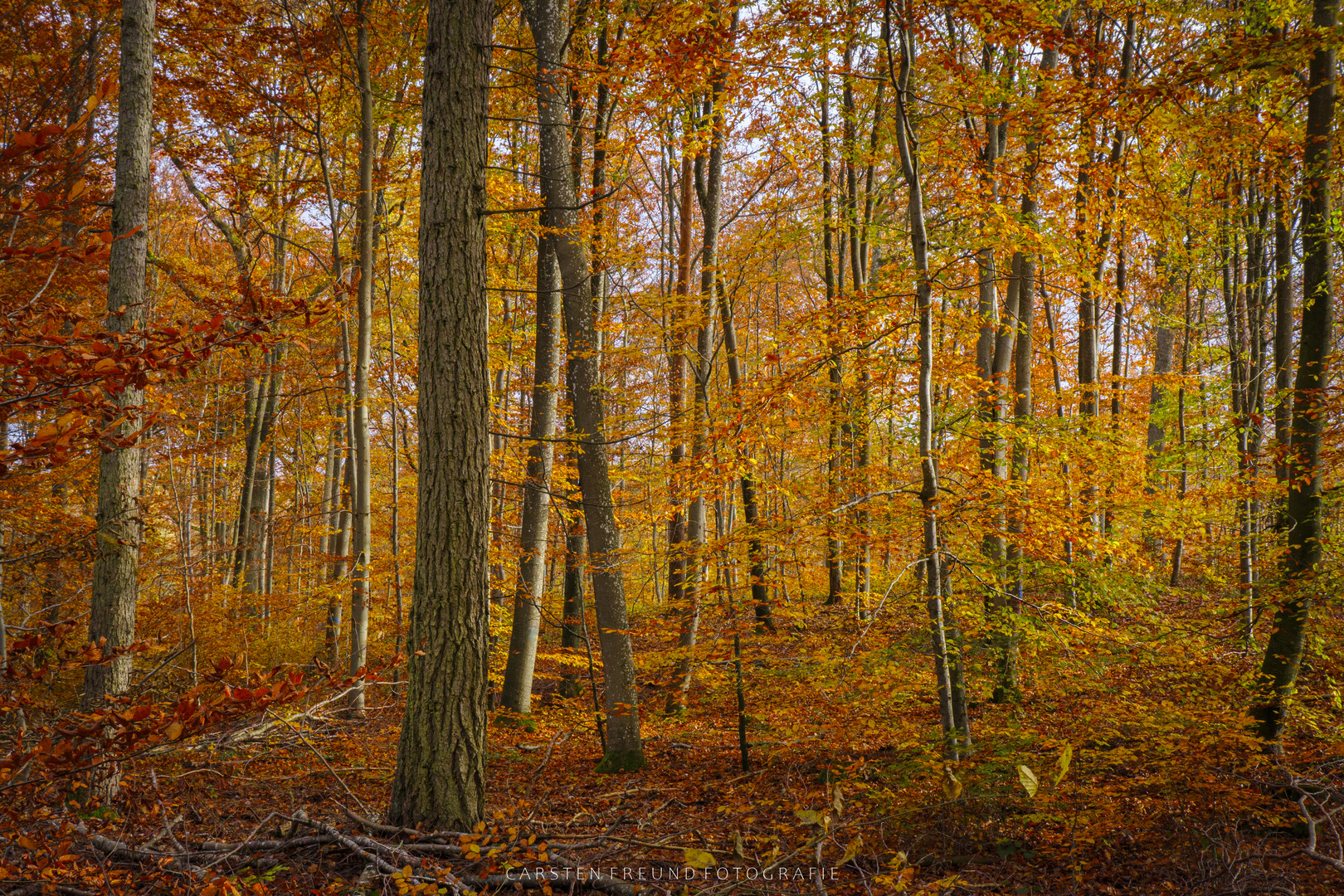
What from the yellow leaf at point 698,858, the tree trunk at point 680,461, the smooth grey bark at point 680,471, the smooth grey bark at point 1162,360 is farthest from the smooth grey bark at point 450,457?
the smooth grey bark at point 1162,360

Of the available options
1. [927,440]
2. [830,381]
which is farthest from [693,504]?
[927,440]

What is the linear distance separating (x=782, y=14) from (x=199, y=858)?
8113mm

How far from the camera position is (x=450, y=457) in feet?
13.8

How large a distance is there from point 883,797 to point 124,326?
269 inches

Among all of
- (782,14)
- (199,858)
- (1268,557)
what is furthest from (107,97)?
(1268,557)

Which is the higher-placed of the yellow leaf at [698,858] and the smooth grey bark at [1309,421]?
the smooth grey bark at [1309,421]

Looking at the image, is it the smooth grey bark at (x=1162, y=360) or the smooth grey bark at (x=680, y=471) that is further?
the smooth grey bark at (x=1162, y=360)

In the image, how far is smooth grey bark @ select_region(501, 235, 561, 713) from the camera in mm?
8320

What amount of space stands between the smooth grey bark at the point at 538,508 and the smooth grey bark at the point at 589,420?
142cm

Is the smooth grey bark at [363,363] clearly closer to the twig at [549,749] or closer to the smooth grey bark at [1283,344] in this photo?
the twig at [549,749]

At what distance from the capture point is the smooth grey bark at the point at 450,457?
4125 millimetres

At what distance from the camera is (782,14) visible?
22.4 feet

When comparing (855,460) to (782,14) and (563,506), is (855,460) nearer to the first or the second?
(563,506)

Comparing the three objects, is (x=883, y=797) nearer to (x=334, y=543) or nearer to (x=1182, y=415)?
(x=1182, y=415)
